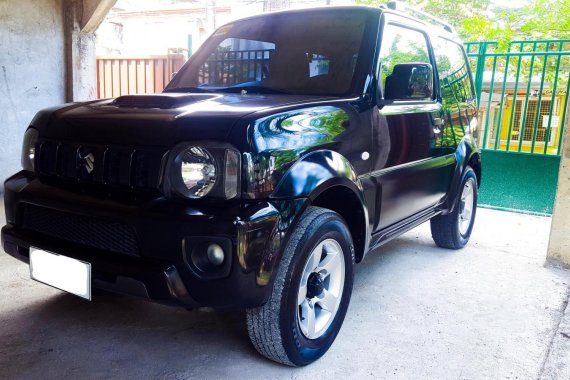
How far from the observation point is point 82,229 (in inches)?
81.4

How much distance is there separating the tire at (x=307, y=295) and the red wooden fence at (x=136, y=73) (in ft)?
18.2

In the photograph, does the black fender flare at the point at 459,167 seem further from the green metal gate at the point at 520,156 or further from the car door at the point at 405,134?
the green metal gate at the point at 520,156

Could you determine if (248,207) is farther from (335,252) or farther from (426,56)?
(426,56)

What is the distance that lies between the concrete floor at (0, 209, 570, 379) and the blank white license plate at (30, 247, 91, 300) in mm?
421

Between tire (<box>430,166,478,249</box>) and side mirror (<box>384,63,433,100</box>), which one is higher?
side mirror (<box>384,63,433,100</box>)

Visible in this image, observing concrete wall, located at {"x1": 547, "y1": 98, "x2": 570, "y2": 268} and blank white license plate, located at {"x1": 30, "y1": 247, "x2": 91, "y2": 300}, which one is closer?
blank white license plate, located at {"x1": 30, "y1": 247, "x2": 91, "y2": 300}

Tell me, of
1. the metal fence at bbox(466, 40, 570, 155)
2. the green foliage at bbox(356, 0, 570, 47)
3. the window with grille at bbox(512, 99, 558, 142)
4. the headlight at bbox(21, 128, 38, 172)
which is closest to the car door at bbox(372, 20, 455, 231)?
the headlight at bbox(21, 128, 38, 172)

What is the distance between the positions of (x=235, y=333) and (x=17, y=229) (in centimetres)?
118

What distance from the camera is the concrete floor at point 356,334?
2301mm

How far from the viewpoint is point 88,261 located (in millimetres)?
1978

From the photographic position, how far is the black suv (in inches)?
73.9

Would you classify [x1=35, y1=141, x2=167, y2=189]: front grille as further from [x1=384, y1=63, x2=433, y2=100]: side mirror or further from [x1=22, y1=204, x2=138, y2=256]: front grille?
[x1=384, y1=63, x2=433, y2=100]: side mirror

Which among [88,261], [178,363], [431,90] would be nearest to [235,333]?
[178,363]

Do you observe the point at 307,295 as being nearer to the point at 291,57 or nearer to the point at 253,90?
the point at 253,90
